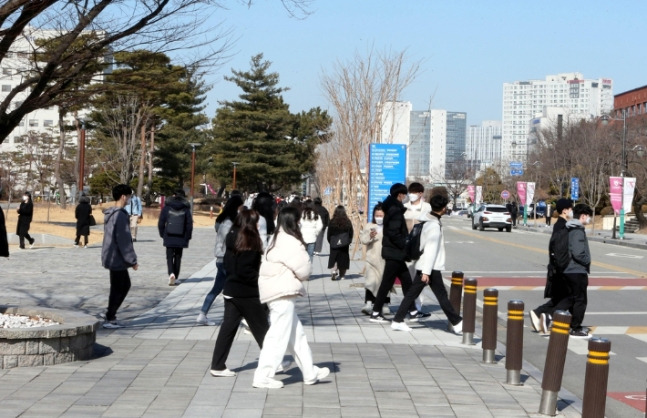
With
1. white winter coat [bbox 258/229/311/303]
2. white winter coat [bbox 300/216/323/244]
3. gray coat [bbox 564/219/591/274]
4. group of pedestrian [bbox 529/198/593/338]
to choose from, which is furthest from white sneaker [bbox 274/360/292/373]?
white winter coat [bbox 300/216/323/244]

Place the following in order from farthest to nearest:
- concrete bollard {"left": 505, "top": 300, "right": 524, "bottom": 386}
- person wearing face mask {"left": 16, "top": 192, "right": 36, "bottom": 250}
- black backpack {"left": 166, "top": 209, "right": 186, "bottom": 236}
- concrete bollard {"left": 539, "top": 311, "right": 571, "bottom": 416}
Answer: person wearing face mask {"left": 16, "top": 192, "right": 36, "bottom": 250}
black backpack {"left": 166, "top": 209, "right": 186, "bottom": 236}
concrete bollard {"left": 505, "top": 300, "right": 524, "bottom": 386}
concrete bollard {"left": 539, "top": 311, "right": 571, "bottom": 416}

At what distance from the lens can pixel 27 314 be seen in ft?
34.2

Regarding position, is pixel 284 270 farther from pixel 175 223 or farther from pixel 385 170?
pixel 385 170

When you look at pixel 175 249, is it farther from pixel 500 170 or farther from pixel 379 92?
pixel 500 170

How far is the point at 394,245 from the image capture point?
42.6 feet

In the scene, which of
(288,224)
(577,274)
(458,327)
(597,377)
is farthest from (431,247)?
(597,377)

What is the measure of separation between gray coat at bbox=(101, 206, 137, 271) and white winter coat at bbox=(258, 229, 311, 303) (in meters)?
4.10

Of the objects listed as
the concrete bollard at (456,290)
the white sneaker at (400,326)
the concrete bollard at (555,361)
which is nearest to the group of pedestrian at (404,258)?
the white sneaker at (400,326)

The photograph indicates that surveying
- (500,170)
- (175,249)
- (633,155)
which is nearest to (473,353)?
(175,249)

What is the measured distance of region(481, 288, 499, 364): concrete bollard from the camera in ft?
32.1

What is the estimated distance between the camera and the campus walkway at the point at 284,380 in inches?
298

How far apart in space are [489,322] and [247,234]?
2.65 metres

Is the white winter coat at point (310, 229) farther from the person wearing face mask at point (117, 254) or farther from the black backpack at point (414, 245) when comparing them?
the person wearing face mask at point (117, 254)

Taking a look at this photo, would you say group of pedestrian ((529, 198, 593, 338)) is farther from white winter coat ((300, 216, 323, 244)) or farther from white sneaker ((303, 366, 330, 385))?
white winter coat ((300, 216, 323, 244))
